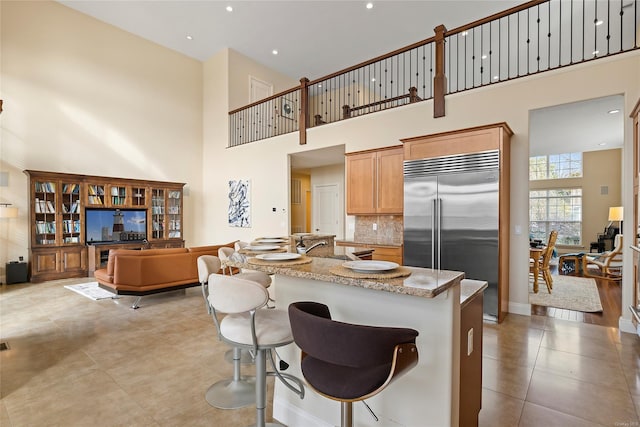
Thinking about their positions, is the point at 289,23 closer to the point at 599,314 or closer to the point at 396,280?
the point at 396,280

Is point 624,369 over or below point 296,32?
below

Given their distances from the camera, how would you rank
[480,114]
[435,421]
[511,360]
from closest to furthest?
[435,421], [511,360], [480,114]

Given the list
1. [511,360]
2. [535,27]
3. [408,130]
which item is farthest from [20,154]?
[535,27]

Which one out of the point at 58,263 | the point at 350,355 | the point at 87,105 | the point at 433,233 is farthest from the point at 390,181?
the point at 87,105

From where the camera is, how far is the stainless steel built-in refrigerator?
3.88 metres

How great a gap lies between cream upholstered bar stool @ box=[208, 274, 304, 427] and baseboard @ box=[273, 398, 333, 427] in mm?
234

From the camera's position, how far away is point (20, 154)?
6.34 m

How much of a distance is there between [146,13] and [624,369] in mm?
9667

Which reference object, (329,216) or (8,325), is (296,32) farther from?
(8,325)

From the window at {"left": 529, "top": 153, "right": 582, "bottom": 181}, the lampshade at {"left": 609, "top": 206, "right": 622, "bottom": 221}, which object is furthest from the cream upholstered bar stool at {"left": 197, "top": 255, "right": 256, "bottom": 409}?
the window at {"left": 529, "top": 153, "right": 582, "bottom": 181}

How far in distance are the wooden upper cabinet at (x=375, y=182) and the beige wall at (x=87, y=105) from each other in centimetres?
535

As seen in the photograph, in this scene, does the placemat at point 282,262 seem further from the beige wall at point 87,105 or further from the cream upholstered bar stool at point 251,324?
the beige wall at point 87,105

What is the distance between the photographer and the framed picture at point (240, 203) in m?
7.84

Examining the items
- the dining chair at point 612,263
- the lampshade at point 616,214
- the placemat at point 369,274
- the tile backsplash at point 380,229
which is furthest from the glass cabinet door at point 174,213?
the lampshade at point 616,214
